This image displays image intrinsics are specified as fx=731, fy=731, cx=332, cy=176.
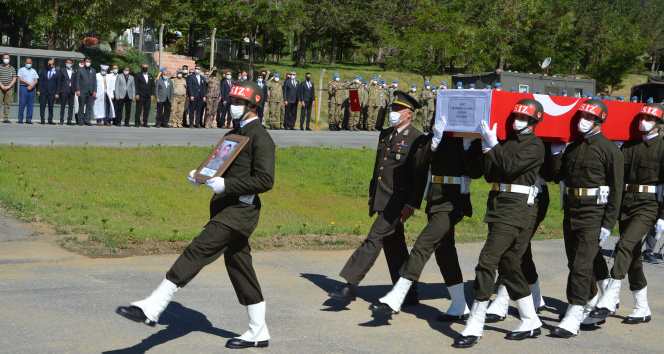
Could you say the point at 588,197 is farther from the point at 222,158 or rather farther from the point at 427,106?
the point at 427,106

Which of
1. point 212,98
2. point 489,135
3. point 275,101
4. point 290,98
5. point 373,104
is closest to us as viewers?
point 489,135

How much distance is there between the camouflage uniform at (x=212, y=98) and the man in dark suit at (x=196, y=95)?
0.26 m

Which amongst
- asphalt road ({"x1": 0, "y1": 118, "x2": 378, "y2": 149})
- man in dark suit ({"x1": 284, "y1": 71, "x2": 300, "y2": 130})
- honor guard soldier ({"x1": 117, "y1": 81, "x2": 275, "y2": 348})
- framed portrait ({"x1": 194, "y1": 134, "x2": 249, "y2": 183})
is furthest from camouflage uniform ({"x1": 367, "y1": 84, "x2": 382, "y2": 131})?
framed portrait ({"x1": 194, "y1": 134, "x2": 249, "y2": 183})

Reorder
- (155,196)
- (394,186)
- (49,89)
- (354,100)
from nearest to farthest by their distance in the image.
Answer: (394,186)
(155,196)
(49,89)
(354,100)

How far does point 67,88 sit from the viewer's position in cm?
2177

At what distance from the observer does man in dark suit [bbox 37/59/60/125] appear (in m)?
21.6

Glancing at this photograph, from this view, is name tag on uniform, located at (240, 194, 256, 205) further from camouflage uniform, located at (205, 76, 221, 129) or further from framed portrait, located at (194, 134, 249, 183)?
camouflage uniform, located at (205, 76, 221, 129)

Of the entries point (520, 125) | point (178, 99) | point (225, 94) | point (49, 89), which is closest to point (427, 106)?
point (225, 94)

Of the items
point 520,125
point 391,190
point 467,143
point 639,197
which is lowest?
point 391,190

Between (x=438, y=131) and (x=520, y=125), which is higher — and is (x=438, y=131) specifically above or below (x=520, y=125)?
below

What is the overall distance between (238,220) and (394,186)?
2.12 meters

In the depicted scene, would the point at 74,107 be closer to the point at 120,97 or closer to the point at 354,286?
the point at 120,97

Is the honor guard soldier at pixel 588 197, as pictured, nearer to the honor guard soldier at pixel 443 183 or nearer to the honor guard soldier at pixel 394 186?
the honor guard soldier at pixel 443 183

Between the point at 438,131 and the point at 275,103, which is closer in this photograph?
the point at 438,131
